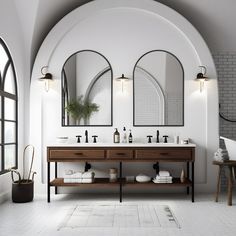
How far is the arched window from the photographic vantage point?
188 inches

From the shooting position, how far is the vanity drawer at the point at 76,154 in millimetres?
4859

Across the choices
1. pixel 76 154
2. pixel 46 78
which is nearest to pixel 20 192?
pixel 76 154

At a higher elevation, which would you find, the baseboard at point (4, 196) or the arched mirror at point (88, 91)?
the arched mirror at point (88, 91)

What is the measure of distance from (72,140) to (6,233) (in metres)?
2.23

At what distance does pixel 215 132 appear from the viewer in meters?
5.41

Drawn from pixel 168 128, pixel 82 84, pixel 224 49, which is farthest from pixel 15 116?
pixel 224 49

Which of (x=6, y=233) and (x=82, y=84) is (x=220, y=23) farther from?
(x=6, y=233)

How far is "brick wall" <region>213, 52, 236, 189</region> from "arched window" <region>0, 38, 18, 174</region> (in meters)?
3.66

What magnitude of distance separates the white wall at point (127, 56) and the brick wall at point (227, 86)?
49 cm

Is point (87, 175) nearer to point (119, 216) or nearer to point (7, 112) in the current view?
point (119, 216)

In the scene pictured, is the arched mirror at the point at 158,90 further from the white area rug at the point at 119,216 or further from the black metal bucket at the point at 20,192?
the black metal bucket at the point at 20,192

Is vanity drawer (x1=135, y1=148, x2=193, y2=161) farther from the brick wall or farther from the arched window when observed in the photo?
the arched window

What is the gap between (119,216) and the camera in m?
4.06

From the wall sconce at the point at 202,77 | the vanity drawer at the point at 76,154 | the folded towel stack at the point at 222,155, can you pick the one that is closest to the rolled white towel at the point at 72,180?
the vanity drawer at the point at 76,154
